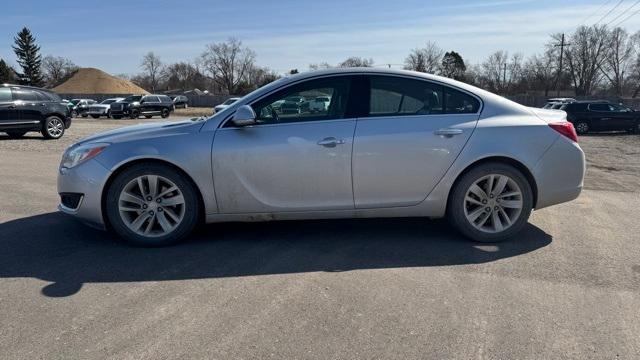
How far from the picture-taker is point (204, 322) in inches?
131

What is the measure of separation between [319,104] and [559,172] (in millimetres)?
2372

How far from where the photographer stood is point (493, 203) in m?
5.03

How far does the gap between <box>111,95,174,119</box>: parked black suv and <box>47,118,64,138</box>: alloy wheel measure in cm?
2288

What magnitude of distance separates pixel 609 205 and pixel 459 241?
2.97 meters

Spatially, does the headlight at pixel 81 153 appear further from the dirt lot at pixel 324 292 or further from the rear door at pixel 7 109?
the rear door at pixel 7 109

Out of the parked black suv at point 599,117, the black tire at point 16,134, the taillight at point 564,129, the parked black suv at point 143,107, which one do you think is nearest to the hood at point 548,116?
the taillight at point 564,129

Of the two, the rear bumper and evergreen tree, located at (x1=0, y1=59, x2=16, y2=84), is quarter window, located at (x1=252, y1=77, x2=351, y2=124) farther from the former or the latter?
evergreen tree, located at (x1=0, y1=59, x2=16, y2=84)

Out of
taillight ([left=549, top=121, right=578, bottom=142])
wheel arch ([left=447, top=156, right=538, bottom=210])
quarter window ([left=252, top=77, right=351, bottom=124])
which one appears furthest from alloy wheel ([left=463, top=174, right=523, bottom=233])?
quarter window ([left=252, top=77, right=351, bottom=124])

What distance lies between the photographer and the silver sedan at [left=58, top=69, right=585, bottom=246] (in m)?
4.76

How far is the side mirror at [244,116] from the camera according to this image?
15.3 ft

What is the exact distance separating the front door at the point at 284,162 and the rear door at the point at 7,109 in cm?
1368

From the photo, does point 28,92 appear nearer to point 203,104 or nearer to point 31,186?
point 31,186

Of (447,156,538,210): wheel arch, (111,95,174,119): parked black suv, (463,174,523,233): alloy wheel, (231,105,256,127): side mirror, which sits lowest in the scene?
(463,174,523,233): alloy wheel

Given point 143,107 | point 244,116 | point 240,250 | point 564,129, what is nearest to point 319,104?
point 244,116
